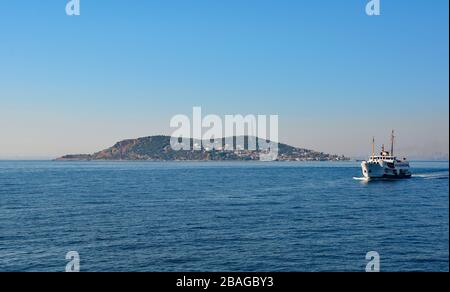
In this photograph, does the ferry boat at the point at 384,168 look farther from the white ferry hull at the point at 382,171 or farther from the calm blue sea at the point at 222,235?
the calm blue sea at the point at 222,235

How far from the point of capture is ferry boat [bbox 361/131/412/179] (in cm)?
11550

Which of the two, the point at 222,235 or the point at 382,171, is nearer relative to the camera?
the point at 222,235

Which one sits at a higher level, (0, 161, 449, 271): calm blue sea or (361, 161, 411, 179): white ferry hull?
(361, 161, 411, 179): white ferry hull

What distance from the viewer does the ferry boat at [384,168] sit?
116m

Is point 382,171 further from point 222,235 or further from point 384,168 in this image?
point 222,235

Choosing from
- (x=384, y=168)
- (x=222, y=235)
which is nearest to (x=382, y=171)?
(x=384, y=168)

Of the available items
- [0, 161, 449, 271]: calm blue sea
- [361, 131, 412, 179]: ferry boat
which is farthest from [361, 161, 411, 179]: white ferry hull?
[0, 161, 449, 271]: calm blue sea

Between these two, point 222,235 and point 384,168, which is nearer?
point 222,235

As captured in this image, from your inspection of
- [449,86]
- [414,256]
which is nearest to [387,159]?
[414,256]

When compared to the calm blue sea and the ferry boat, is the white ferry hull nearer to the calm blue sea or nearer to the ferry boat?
the ferry boat

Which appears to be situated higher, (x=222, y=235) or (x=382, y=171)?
(x=382, y=171)

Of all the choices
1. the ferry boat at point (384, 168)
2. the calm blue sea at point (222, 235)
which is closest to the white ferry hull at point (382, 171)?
the ferry boat at point (384, 168)

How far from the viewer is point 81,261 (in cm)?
2819

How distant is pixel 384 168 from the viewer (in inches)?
4589
